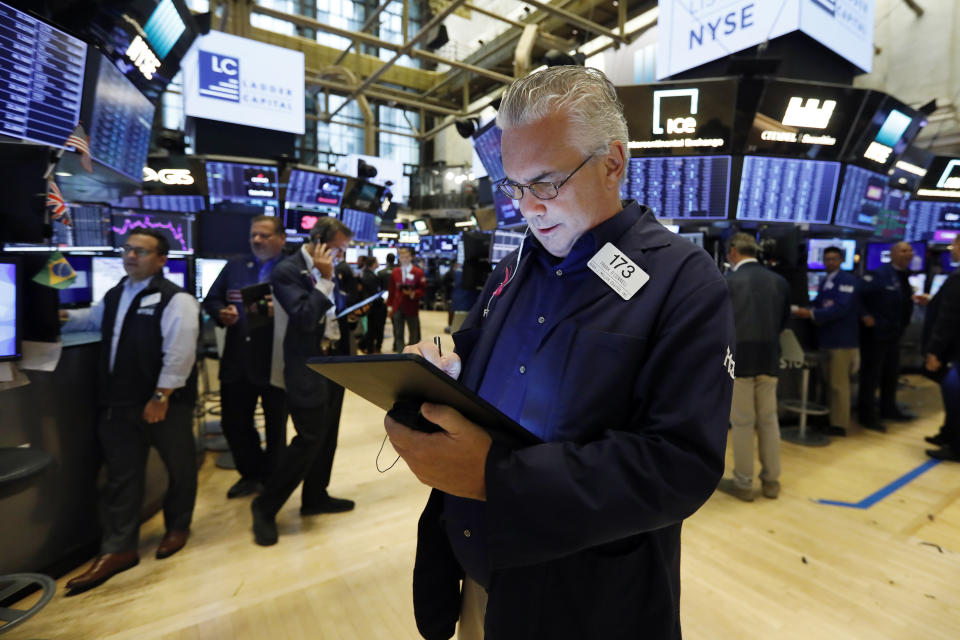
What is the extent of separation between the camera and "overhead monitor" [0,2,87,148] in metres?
2.31

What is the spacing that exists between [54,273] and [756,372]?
396cm

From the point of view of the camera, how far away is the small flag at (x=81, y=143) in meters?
2.78

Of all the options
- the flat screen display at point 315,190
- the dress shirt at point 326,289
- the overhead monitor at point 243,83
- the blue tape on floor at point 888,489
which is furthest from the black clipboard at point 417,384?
the flat screen display at point 315,190

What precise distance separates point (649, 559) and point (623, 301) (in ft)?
1.59

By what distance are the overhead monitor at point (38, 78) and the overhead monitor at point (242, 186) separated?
3912 millimetres

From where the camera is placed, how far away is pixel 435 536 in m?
1.19

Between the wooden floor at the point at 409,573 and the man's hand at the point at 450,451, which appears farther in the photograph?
the wooden floor at the point at 409,573

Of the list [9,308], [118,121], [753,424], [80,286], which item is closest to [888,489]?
[753,424]

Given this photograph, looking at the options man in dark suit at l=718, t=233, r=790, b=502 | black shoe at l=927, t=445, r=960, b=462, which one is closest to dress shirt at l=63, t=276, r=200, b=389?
man in dark suit at l=718, t=233, r=790, b=502

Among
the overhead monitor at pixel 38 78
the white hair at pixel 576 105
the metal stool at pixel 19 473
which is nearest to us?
the white hair at pixel 576 105

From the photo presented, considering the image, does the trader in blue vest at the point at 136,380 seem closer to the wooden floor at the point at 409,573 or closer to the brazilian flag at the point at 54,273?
the wooden floor at the point at 409,573

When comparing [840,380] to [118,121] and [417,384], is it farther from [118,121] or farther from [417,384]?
[118,121]

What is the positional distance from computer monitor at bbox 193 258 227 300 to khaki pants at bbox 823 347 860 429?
6.03m

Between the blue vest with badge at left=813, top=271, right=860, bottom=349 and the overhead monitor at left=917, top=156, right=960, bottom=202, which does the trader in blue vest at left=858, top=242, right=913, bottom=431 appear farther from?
the overhead monitor at left=917, top=156, right=960, bottom=202
